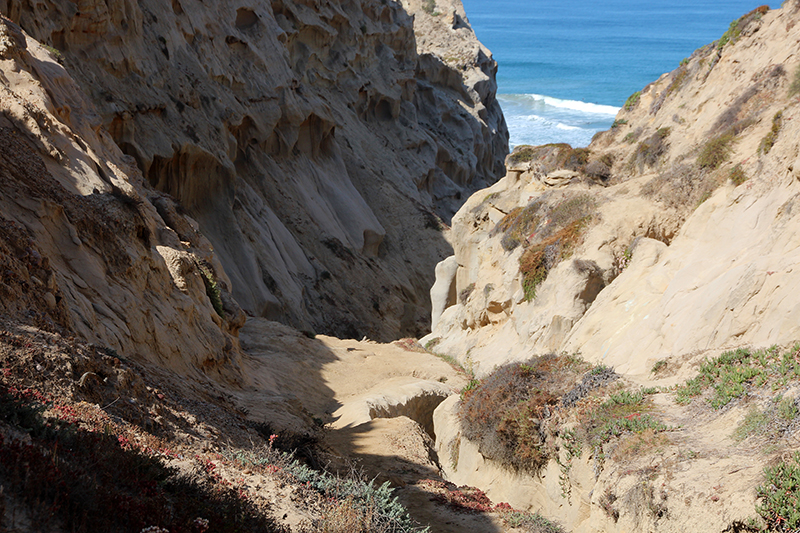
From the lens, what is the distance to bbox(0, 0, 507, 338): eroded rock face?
22.6 meters

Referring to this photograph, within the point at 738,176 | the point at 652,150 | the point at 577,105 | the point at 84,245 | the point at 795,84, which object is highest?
the point at 577,105

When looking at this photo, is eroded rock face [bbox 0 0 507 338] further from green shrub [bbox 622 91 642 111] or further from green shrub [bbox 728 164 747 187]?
green shrub [bbox 728 164 747 187]

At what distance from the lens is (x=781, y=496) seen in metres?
5.75

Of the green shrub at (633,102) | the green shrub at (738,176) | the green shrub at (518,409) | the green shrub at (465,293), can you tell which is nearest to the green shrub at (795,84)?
the green shrub at (738,176)

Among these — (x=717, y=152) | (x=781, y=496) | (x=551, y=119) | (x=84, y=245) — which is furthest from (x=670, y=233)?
(x=551, y=119)

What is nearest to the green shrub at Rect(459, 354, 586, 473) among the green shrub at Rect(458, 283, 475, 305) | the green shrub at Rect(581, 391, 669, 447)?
the green shrub at Rect(581, 391, 669, 447)

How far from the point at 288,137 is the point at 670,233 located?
73.6 ft

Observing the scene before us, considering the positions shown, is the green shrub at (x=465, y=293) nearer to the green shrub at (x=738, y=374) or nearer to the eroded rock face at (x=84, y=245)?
the eroded rock face at (x=84, y=245)

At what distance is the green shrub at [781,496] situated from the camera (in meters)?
5.63

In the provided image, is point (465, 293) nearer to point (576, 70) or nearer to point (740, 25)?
point (740, 25)

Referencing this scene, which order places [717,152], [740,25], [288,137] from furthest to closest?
[288,137], [740,25], [717,152]

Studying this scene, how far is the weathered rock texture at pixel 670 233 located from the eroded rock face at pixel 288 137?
8.39 metres

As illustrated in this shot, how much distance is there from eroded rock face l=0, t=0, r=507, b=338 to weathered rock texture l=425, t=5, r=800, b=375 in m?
8.39

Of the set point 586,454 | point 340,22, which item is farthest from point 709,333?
point 340,22
